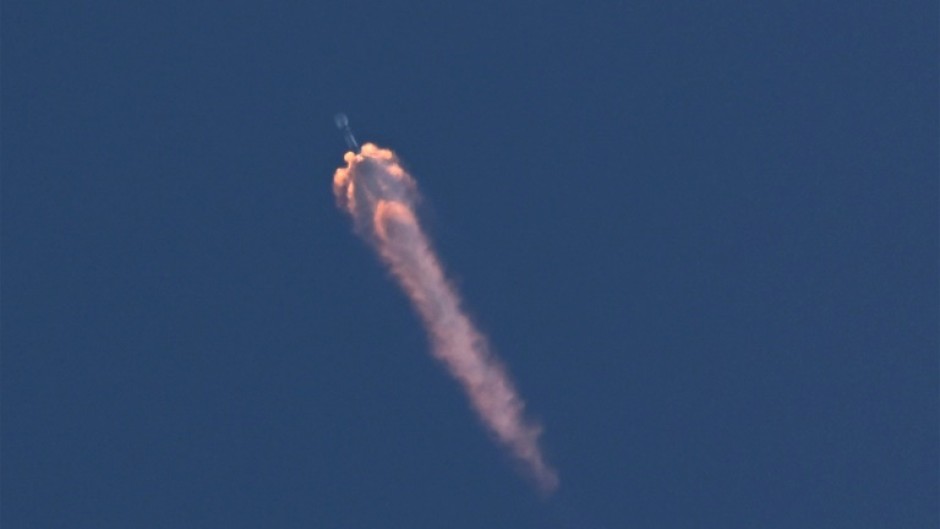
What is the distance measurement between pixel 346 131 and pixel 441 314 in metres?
7.47

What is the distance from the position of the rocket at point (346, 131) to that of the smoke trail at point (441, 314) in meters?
0.46

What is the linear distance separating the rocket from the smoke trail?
46 cm

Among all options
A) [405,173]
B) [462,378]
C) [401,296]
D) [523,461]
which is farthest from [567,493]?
[405,173]

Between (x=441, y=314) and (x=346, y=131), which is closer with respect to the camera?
(x=441, y=314)

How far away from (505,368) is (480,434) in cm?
257

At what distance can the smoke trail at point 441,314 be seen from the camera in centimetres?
5409

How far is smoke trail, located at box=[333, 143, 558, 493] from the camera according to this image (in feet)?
177

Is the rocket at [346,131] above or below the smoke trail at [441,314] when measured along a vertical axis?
above

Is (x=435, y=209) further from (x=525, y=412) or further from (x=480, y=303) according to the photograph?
(x=525, y=412)

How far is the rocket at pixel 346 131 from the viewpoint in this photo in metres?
54.2

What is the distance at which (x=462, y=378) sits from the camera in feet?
179

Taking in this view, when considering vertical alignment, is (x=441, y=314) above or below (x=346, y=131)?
below

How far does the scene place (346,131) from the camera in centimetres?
5481

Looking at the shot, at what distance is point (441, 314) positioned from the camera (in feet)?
178
